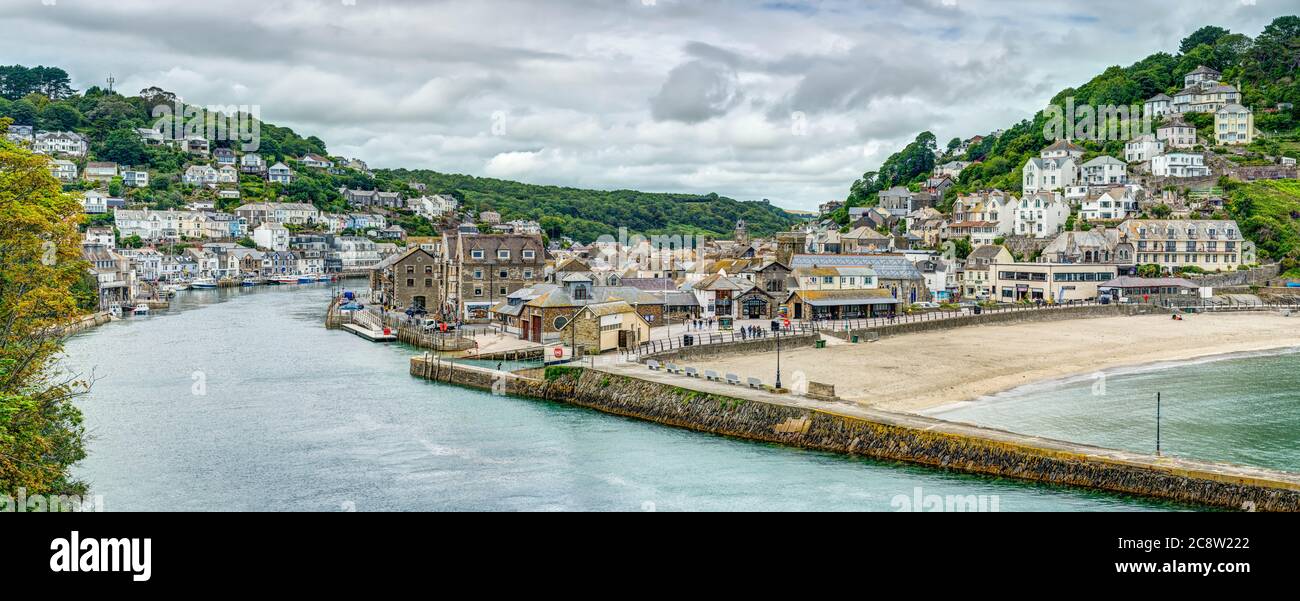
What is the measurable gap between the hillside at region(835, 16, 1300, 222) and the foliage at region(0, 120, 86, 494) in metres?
89.2

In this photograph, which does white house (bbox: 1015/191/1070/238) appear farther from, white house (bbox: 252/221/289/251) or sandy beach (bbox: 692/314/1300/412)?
white house (bbox: 252/221/289/251)

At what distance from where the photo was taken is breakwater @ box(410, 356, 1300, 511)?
64.5 ft

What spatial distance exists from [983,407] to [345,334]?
3859cm

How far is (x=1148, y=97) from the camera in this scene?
105438 millimetres

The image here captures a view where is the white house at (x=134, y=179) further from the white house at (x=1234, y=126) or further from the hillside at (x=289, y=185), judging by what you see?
the white house at (x=1234, y=126)

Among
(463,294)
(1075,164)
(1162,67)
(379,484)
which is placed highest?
(1162,67)

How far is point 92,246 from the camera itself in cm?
7581

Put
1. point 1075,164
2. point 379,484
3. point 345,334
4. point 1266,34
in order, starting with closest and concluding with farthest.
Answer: point 379,484, point 345,334, point 1075,164, point 1266,34

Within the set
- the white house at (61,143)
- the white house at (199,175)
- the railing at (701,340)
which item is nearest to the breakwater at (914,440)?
the railing at (701,340)

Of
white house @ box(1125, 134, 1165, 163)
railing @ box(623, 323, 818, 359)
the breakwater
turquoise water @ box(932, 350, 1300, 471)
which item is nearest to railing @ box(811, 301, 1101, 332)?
railing @ box(623, 323, 818, 359)

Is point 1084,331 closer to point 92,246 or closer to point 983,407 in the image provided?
point 983,407

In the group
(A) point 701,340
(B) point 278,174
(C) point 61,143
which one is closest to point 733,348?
(A) point 701,340

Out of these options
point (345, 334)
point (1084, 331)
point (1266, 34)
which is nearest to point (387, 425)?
point (345, 334)

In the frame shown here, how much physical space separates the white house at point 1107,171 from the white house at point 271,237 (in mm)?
97484
